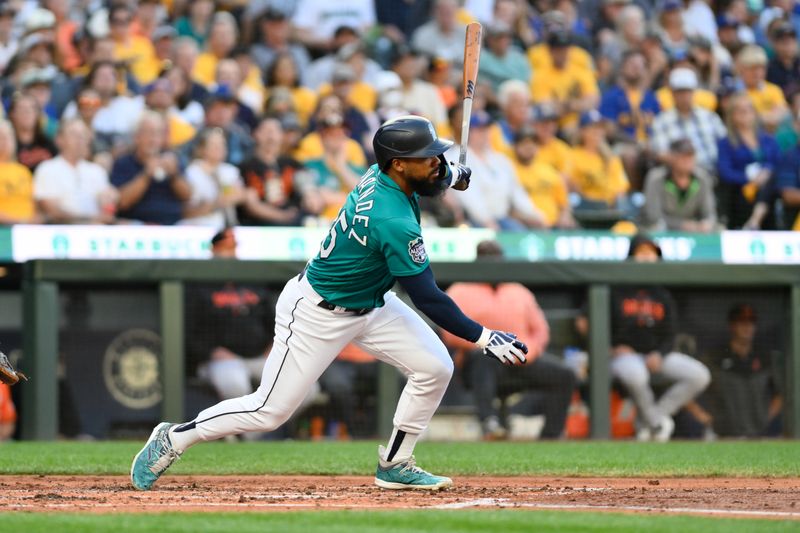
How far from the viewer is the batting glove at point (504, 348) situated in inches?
224

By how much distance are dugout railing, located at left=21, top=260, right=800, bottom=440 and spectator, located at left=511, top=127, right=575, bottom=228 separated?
5.98 ft

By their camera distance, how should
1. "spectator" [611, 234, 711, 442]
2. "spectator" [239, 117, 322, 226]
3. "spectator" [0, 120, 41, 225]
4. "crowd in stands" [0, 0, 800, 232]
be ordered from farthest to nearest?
"spectator" [239, 117, 322, 226] < "crowd in stands" [0, 0, 800, 232] < "spectator" [0, 120, 41, 225] < "spectator" [611, 234, 711, 442]

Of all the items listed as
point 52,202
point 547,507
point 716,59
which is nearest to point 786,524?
point 547,507

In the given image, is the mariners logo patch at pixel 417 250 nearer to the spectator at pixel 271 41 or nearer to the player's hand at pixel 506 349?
the player's hand at pixel 506 349

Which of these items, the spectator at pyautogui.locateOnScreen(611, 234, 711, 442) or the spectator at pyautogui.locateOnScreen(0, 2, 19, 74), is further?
the spectator at pyautogui.locateOnScreen(0, 2, 19, 74)

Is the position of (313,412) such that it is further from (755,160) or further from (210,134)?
(755,160)

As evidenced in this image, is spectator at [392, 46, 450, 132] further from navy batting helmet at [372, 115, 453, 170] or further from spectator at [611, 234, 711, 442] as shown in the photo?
navy batting helmet at [372, 115, 453, 170]

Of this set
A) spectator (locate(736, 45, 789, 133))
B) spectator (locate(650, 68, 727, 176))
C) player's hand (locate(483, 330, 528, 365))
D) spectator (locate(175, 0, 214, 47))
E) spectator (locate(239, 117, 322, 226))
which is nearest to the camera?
player's hand (locate(483, 330, 528, 365))

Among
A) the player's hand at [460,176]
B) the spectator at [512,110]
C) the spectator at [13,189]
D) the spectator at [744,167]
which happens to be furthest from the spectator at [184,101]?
the player's hand at [460,176]

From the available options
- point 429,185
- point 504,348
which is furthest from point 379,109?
point 504,348

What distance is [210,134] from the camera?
449 inches

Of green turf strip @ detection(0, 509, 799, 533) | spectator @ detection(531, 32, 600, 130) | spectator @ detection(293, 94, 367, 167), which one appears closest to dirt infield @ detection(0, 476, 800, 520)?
green turf strip @ detection(0, 509, 799, 533)

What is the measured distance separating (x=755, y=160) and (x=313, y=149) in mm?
4383

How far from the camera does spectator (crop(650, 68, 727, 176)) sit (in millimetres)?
13445
